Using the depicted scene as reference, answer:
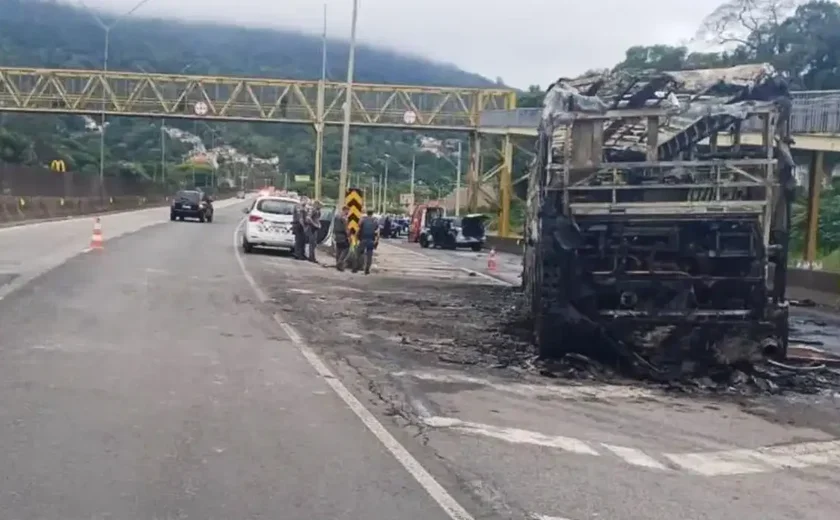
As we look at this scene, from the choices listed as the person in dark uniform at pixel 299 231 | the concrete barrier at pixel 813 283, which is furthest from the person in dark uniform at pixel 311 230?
the concrete barrier at pixel 813 283

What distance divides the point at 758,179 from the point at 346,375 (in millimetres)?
4765

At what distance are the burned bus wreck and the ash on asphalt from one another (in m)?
0.28

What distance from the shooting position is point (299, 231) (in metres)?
34.5

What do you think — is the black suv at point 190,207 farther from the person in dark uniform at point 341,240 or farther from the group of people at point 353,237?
the person in dark uniform at point 341,240

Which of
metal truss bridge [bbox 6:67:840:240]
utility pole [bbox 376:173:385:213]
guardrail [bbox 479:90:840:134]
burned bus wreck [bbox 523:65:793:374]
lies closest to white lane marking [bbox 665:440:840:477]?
burned bus wreck [bbox 523:65:793:374]

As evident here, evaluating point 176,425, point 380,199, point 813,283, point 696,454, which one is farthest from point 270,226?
point 380,199

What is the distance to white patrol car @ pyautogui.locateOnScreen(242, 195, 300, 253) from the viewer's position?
115ft

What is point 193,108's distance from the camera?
236 feet

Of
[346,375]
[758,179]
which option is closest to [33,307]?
[346,375]

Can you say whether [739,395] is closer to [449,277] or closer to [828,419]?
[828,419]

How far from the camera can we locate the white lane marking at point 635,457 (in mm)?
8852

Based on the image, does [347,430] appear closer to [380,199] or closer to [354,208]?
[354,208]

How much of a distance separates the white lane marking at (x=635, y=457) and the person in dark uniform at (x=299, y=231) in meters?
25.5

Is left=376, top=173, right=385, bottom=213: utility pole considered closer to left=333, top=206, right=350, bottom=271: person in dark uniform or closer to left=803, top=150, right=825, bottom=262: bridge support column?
left=803, top=150, right=825, bottom=262: bridge support column
